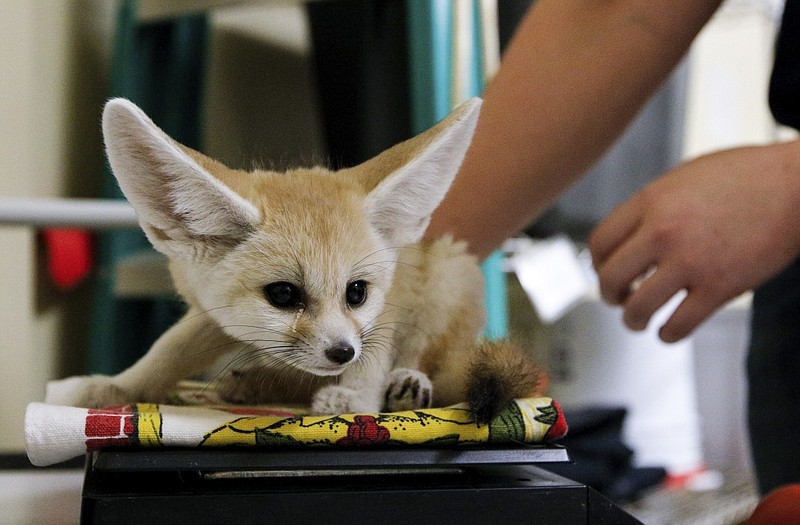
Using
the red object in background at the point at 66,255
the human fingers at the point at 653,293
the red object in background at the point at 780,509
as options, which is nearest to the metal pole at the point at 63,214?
the red object in background at the point at 66,255

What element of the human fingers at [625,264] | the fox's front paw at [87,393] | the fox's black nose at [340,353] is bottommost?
the fox's front paw at [87,393]

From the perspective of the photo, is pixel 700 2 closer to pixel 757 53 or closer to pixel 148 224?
pixel 148 224

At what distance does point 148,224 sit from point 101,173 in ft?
2.74

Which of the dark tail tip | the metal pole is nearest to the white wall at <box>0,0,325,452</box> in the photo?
the metal pole

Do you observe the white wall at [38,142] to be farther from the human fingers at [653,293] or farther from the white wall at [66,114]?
Answer: the human fingers at [653,293]

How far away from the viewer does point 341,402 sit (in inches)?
18.8

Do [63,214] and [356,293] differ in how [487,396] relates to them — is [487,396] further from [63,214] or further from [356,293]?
[63,214]

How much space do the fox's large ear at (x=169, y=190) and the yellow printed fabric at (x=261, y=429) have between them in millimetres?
105

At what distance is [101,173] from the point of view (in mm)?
1231

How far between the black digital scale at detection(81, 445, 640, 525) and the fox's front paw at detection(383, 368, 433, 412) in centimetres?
5

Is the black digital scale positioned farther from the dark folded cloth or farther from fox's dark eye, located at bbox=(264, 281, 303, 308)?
the dark folded cloth

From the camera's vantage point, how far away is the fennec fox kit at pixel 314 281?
0.46m

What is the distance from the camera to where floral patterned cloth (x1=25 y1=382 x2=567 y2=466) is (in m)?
0.43

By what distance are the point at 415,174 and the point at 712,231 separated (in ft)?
1.30
